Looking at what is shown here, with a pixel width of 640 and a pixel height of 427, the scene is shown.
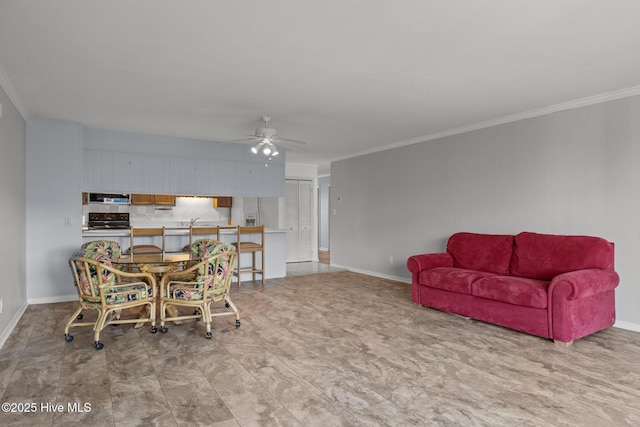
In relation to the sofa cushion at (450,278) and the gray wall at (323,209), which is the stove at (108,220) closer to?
the sofa cushion at (450,278)

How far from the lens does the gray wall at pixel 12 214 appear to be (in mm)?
3663

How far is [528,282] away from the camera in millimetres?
3895

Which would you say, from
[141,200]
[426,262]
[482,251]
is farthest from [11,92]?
[482,251]

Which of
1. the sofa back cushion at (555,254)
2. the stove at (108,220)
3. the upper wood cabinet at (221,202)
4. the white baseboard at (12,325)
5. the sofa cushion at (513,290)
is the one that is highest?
the upper wood cabinet at (221,202)

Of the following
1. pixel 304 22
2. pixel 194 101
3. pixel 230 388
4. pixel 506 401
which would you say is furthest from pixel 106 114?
pixel 506 401

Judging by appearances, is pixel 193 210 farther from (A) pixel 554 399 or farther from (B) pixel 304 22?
(A) pixel 554 399

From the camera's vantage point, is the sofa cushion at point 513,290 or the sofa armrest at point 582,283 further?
the sofa cushion at point 513,290

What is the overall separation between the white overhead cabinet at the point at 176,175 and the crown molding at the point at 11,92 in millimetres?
1171

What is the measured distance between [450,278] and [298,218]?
540 cm

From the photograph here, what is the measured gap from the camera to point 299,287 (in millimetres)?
6305

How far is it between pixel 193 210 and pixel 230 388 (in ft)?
20.9

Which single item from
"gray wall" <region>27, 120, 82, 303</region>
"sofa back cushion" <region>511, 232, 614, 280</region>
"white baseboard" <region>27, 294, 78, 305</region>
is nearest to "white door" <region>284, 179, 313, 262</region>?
"gray wall" <region>27, 120, 82, 303</region>

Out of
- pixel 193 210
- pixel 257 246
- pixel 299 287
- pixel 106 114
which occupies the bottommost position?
pixel 299 287

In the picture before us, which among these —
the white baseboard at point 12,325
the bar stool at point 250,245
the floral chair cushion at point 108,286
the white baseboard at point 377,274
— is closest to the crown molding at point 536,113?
the white baseboard at point 377,274
